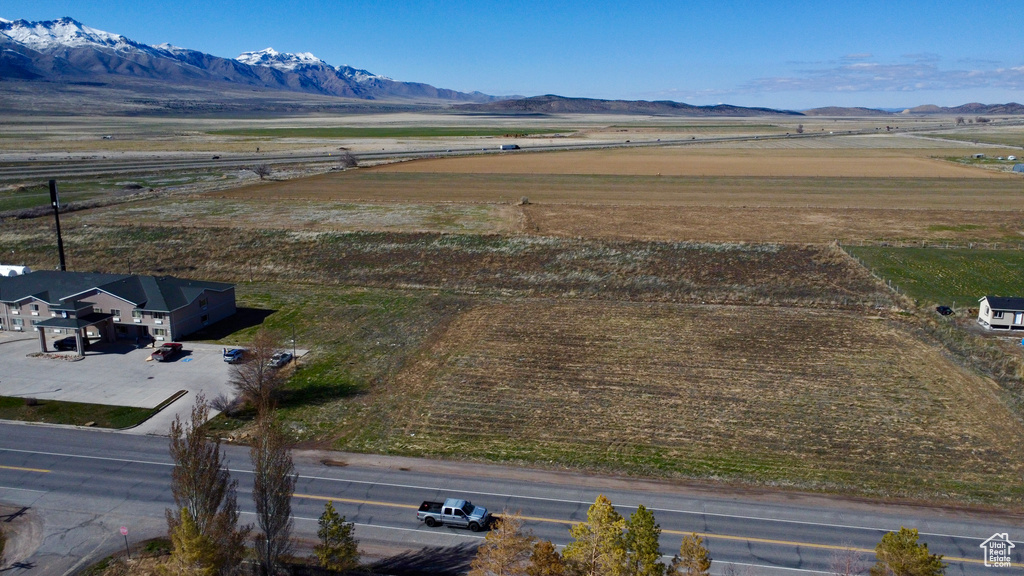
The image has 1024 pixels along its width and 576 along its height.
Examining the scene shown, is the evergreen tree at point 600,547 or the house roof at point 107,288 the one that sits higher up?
the house roof at point 107,288

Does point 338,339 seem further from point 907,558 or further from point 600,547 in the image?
point 907,558

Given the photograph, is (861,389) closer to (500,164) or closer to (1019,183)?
(1019,183)

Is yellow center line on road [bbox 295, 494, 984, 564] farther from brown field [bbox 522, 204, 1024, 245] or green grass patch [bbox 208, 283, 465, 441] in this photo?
brown field [bbox 522, 204, 1024, 245]

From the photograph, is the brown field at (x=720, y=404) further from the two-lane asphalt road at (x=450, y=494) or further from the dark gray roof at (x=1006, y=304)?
the dark gray roof at (x=1006, y=304)

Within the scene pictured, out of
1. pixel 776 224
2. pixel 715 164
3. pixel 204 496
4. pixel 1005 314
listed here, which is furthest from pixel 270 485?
pixel 715 164

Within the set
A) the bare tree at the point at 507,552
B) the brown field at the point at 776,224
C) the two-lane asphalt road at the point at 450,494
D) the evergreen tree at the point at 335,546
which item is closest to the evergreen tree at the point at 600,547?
the bare tree at the point at 507,552

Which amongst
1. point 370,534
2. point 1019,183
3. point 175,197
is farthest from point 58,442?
point 1019,183
